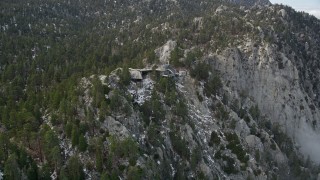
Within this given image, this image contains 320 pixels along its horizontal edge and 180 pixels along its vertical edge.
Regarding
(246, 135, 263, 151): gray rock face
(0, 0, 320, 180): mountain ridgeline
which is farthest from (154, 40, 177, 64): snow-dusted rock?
(246, 135, 263, 151): gray rock face

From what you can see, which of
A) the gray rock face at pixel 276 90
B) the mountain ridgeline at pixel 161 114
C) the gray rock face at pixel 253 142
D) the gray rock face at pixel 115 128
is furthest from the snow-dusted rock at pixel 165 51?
the gray rock face at pixel 115 128

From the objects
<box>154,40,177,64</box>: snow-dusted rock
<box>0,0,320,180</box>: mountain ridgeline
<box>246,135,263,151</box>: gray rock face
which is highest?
<box>154,40,177,64</box>: snow-dusted rock

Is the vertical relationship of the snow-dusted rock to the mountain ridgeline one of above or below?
above

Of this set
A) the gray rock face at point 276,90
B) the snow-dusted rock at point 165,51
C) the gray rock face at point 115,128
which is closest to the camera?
the gray rock face at point 115,128

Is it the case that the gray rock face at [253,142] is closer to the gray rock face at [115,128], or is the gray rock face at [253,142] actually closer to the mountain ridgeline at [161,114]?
the mountain ridgeline at [161,114]

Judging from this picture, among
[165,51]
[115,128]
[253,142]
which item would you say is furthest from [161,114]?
[165,51]

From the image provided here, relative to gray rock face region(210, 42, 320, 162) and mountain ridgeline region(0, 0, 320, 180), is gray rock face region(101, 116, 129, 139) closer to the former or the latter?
mountain ridgeline region(0, 0, 320, 180)

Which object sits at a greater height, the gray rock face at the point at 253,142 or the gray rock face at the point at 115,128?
the gray rock face at the point at 115,128
